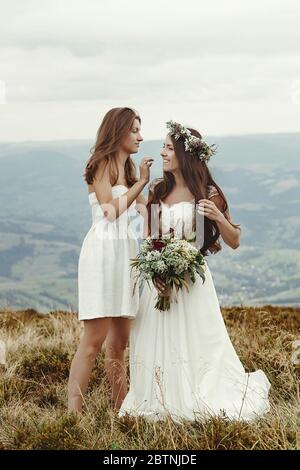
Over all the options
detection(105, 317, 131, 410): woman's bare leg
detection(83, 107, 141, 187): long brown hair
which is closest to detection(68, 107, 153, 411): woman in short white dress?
detection(83, 107, 141, 187): long brown hair

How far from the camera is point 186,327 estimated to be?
22.8 ft

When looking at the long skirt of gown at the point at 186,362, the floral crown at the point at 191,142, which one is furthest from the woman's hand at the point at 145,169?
the long skirt of gown at the point at 186,362

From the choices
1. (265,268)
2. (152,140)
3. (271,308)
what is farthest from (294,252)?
(271,308)

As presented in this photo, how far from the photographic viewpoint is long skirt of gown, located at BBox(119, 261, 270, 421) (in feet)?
22.4

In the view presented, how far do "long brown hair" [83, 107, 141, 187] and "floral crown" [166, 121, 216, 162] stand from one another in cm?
35

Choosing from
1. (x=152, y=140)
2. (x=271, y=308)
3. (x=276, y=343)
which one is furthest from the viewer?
(x=152, y=140)

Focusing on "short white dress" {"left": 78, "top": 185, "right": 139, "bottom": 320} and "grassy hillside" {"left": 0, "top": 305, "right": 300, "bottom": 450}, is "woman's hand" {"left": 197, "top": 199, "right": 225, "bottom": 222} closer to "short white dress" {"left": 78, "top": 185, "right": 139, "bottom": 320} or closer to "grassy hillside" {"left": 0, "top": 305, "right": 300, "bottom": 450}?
"short white dress" {"left": 78, "top": 185, "right": 139, "bottom": 320}

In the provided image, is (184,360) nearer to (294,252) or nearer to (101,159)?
(101,159)

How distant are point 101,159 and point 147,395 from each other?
80.9 inches

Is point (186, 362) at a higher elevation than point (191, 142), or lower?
lower

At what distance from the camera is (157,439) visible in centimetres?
618

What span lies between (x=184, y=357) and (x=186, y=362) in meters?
0.06

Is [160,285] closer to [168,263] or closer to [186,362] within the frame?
[168,263]

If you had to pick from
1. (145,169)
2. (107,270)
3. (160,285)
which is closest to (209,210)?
(145,169)
